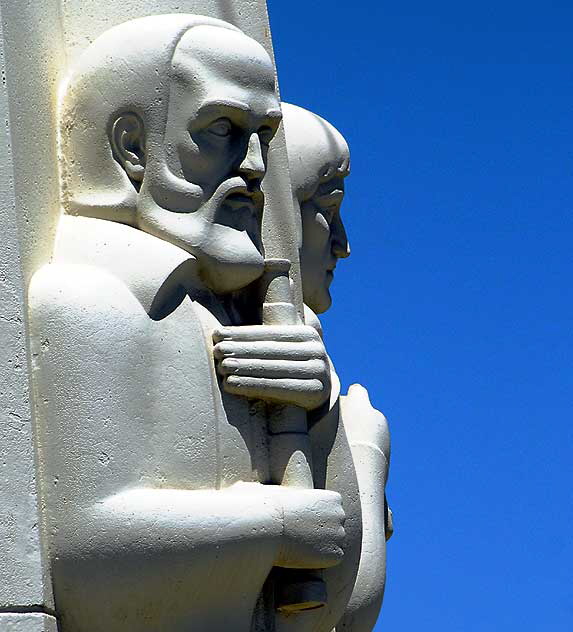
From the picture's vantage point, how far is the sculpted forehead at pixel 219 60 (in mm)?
9180

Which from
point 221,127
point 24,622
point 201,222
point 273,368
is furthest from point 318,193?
point 24,622

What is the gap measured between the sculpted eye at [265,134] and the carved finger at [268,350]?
1040 millimetres

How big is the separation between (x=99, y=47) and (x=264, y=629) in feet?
9.35

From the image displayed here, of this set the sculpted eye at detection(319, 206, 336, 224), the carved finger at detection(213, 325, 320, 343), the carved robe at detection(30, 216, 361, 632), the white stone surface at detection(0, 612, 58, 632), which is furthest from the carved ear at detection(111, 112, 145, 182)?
the white stone surface at detection(0, 612, 58, 632)

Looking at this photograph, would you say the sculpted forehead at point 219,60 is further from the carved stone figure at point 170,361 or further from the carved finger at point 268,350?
the carved finger at point 268,350

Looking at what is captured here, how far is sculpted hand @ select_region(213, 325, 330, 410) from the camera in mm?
9000

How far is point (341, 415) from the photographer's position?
34.0ft

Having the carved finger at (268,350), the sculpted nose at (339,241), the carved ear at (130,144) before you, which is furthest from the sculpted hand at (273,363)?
the sculpted nose at (339,241)

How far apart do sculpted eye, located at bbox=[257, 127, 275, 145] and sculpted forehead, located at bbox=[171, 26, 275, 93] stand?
19 centimetres

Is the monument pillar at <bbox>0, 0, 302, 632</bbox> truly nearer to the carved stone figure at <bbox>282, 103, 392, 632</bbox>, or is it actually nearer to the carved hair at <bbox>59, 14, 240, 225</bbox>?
the carved hair at <bbox>59, 14, 240, 225</bbox>

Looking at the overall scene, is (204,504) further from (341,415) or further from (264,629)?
(341,415)

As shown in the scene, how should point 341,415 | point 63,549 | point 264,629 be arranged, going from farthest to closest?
point 341,415 → point 264,629 → point 63,549

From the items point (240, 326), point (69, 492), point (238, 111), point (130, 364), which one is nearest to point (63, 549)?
point (69, 492)

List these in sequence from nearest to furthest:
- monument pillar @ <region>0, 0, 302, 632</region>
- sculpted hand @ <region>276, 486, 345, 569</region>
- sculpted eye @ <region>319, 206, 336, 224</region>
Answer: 1. monument pillar @ <region>0, 0, 302, 632</region>
2. sculpted hand @ <region>276, 486, 345, 569</region>
3. sculpted eye @ <region>319, 206, 336, 224</region>
